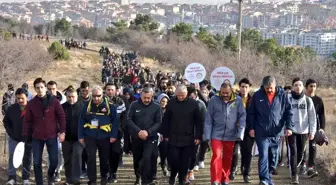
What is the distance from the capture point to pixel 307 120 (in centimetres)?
873

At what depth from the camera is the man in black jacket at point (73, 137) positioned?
8477mm

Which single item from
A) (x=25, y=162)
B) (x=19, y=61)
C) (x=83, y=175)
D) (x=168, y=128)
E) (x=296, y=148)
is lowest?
(x=83, y=175)

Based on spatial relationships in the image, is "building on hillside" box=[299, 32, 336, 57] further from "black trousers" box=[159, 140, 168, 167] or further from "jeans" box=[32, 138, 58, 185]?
"jeans" box=[32, 138, 58, 185]

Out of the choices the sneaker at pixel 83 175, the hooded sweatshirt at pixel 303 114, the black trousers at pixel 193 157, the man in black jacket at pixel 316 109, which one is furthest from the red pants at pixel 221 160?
the sneaker at pixel 83 175

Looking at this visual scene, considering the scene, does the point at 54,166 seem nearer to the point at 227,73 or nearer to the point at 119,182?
the point at 119,182

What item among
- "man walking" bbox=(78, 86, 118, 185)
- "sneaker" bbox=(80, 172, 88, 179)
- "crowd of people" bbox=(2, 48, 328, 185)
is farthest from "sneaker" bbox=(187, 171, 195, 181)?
"sneaker" bbox=(80, 172, 88, 179)

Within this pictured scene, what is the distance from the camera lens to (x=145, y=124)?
8.34 metres

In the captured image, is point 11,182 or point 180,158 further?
point 180,158

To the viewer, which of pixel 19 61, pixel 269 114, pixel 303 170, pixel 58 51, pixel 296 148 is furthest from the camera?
pixel 58 51

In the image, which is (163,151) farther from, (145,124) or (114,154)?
(145,124)

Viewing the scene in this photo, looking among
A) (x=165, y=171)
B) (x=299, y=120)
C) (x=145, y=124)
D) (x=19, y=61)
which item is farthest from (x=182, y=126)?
→ (x=19, y=61)

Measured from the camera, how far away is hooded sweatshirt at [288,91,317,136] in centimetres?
866

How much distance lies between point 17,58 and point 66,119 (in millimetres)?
27905

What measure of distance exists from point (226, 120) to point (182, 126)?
2.28 ft
